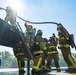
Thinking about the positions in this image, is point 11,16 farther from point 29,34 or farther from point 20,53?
point 20,53

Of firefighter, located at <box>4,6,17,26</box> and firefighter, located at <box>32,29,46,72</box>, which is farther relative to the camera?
firefighter, located at <box>4,6,17,26</box>

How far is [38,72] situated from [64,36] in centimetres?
308

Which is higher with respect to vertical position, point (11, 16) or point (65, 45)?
point (11, 16)

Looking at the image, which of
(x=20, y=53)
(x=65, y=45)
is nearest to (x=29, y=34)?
(x=20, y=53)

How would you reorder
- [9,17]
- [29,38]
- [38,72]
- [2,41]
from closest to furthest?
[38,72] < [29,38] < [9,17] < [2,41]

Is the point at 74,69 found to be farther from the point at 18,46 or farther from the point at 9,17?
the point at 9,17

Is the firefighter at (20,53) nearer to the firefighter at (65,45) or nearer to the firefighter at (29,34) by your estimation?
the firefighter at (29,34)

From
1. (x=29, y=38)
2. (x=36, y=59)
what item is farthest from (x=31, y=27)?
(x=36, y=59)

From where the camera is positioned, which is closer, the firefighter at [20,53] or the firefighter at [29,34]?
the firefighter at [29,34]

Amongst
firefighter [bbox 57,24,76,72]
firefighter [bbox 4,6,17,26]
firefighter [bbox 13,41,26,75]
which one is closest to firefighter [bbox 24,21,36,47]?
firefighter [bbox 13,41,26,75]

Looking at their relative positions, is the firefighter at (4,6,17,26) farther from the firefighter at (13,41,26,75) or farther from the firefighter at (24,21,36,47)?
the firefighter at (13,41,26,75)

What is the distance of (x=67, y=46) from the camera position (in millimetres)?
12602

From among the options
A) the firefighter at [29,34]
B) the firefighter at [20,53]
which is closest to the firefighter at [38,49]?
the firefighter at [29,34]

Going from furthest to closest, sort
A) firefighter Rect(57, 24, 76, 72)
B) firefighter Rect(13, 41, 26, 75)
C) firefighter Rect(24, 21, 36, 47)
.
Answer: firefighter Rect(57, 24, 76, 72)
firefighter Rect(13, 41, 26, 75)
firefighter Rect(24, 21, 36, 47)
